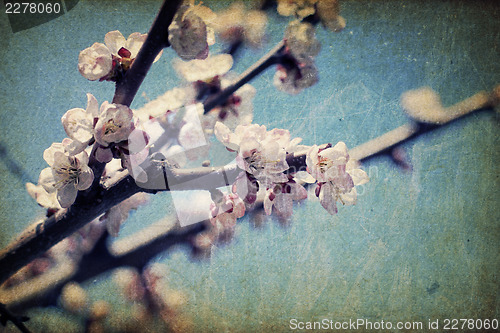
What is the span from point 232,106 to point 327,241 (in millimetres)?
438

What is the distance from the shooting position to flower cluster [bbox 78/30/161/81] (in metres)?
0.56

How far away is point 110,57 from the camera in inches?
22.5

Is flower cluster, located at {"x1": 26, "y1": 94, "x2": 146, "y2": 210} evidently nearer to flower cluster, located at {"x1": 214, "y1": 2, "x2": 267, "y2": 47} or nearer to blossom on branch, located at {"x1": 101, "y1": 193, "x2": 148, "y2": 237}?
blossom on branch, located at {"x1": 101, "y1": 193, "x2": 148, "y2": 237}

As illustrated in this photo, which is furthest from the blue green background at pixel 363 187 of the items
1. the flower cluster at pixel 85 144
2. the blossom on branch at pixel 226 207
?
the flower cluster at pixel 85 144

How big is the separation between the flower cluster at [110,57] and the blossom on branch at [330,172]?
34cm

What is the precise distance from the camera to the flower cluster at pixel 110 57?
1.85ft

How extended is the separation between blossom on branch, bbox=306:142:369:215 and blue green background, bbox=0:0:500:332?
9.6 inches

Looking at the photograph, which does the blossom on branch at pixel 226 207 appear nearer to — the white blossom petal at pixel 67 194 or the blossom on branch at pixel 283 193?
the blossom on branch at pixel 283 193

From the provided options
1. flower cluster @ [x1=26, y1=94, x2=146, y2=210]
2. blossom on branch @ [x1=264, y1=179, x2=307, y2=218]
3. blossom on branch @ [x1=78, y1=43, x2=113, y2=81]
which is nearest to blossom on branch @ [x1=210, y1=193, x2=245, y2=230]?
blossom on branch @ [x1=264, y1=179, x2=307, y2=218]

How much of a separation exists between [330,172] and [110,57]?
17.4 inches

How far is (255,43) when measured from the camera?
863mm

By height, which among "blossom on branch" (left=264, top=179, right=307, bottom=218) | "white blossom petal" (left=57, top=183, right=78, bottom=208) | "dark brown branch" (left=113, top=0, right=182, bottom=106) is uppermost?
"dark brown branch" (left=113, top=0, right=182, bottom=106)

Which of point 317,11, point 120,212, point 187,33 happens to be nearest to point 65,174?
point 120,212

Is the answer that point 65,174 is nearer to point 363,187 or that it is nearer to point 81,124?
point 81,124
